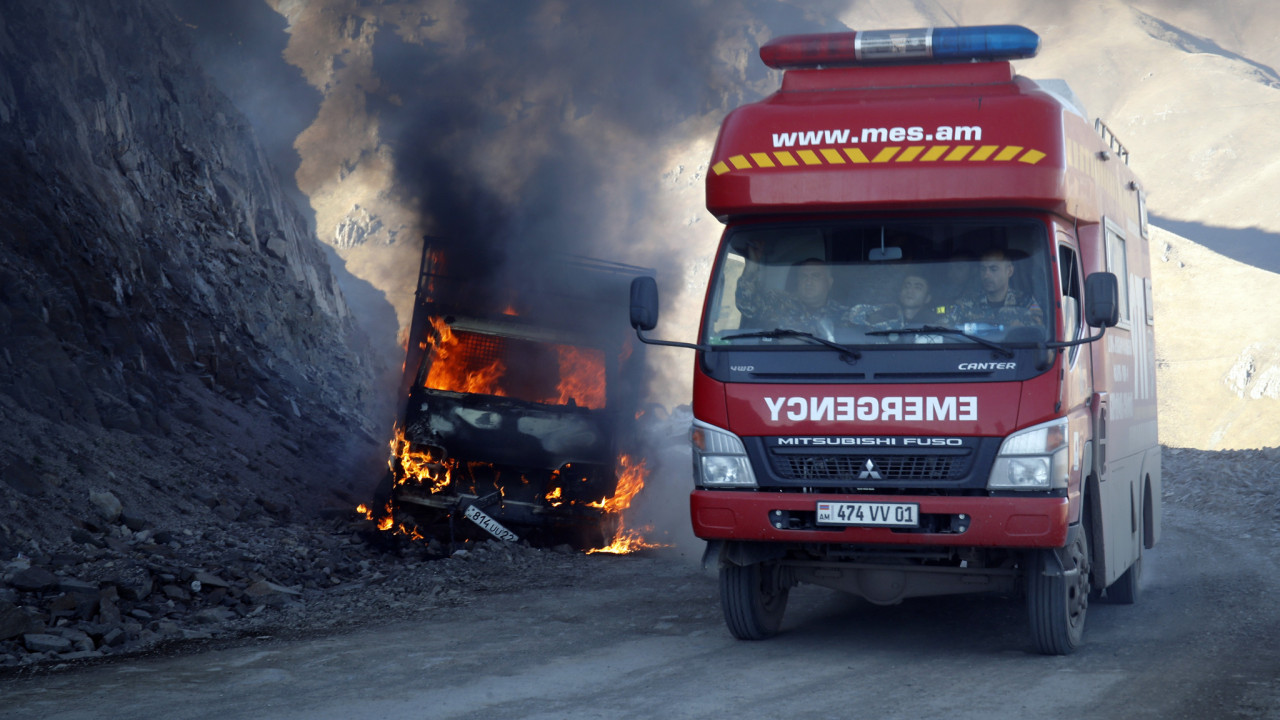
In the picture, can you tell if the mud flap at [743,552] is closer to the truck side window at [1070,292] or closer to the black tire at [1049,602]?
the black tire at [1049,602]

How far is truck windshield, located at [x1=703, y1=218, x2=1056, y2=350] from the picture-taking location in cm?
631

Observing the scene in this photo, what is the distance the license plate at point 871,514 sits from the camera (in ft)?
20.3

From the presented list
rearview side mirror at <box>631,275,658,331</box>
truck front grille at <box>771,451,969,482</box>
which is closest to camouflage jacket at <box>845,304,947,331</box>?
truck front grille at <box>771,451,969,482</box>

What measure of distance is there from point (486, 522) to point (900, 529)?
5.94 m

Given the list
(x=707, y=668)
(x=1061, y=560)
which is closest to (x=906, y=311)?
(x=1061, y=560)

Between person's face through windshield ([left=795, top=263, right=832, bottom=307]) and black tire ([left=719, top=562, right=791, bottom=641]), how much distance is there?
5.27ft

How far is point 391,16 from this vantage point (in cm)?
2970

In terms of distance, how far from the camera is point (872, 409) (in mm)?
6227

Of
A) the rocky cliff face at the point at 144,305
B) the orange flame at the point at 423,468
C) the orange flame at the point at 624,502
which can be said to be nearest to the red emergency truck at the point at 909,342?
the orange flame at the point at 624,502

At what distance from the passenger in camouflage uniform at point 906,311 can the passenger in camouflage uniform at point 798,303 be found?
0.12 meters

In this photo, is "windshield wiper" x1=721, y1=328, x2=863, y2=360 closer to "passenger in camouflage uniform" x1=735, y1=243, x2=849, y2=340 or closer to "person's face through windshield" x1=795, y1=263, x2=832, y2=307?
"passenger in camouflage uniform" x1=735, y1=243, x2=849, y2=340

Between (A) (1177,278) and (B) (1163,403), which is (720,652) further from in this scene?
(A) (1177,278)

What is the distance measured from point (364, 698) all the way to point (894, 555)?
297 cm

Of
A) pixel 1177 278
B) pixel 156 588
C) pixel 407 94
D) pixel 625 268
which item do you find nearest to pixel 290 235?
pixel 407 94
